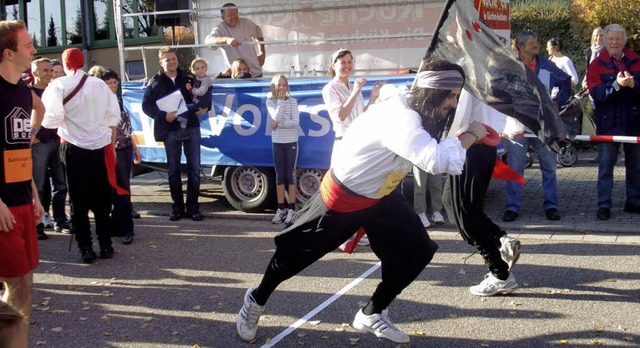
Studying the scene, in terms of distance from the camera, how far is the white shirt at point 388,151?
Answer: 438cm

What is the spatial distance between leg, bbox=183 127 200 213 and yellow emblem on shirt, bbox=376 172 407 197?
5134mm

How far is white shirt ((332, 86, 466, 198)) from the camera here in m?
4.38

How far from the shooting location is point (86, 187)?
302 inches

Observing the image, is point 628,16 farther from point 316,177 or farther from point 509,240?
point 509,240

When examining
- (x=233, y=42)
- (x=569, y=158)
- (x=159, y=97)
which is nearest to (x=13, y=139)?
(x=159, y=97)

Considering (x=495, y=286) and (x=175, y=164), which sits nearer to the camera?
(x=495, y=286)

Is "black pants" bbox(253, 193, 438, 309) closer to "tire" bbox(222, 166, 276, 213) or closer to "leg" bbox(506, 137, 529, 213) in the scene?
"leg" bbox(506, 137, 529, 213)

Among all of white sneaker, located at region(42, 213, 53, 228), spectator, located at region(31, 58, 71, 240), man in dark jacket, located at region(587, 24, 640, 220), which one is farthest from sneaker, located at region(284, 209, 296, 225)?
man in dark jacket, located at region(587, 24, 640, 220)

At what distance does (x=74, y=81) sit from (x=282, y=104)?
8.12 ft

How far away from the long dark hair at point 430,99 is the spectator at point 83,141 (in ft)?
13.1

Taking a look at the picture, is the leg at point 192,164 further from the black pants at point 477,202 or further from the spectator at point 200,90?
the black pants at point 477,202

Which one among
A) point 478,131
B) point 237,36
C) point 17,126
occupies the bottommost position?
point 478,131

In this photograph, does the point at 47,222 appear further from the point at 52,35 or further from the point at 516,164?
the point at 52,35

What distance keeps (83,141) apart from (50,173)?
2138mm
